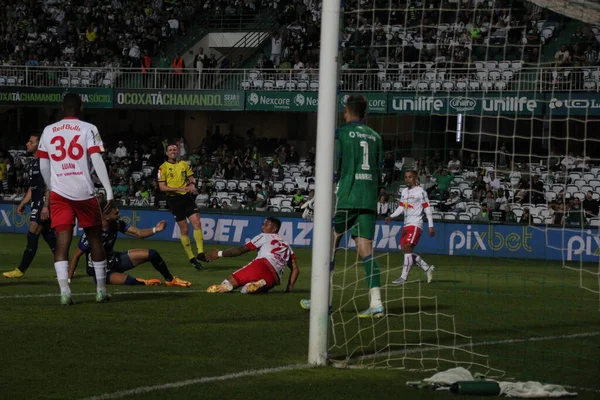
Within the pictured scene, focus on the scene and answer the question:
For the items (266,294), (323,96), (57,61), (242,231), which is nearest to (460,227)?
(242,231)

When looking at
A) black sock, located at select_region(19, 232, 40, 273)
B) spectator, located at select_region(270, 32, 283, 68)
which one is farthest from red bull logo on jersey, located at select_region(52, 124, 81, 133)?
spectator, located at select_region(270, 32, 283, 68)

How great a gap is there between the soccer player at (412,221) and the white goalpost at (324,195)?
794 centimetres

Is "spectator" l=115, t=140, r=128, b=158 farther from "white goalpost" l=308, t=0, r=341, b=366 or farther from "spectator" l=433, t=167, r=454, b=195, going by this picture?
"white goalpost" l=308, t=0, r=341, b=366

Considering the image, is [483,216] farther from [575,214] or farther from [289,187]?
[289,187]

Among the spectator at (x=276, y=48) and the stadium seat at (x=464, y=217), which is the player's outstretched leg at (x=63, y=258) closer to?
the stadium seat at (x=464, y=217)

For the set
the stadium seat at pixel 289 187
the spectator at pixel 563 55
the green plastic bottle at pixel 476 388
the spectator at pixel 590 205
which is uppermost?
the spectator at pixel 563 55

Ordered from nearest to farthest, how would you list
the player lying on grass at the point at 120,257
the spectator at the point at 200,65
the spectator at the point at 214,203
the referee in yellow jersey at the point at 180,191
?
the player lying on grass at the point at 120,257 < the referee in yellow jersey at the point at 180,191 < the spectator at the point at 214,203 < the spectator at the point at 200,65

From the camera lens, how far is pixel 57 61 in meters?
36.8

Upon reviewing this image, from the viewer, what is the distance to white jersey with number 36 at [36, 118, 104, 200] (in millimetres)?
10539

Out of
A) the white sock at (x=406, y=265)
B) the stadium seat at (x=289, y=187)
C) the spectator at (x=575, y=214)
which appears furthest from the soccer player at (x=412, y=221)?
the stadium seat at (x=289, y=187)

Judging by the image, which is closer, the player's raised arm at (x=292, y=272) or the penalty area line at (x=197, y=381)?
the penalty area line at (x=197, y=381)

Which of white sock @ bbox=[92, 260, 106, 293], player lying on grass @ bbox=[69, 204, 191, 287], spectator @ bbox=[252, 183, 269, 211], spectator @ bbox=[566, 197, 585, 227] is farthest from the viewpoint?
spectator @ bbox=[252, 183, 269, 211]

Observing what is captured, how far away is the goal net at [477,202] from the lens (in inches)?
336

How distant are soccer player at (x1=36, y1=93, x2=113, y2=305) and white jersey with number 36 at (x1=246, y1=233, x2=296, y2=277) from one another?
2.50m
